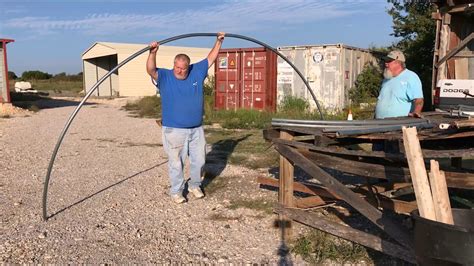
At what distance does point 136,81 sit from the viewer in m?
34.6

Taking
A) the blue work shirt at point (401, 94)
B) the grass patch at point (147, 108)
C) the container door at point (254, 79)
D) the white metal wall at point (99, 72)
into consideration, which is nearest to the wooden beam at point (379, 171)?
the blue work shirt at point (401, 94)

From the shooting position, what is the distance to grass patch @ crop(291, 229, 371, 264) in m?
4.50

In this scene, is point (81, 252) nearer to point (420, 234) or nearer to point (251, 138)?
point (420, 234)

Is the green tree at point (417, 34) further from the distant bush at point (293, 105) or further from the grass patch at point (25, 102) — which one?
the grass patch at point (25, 102)

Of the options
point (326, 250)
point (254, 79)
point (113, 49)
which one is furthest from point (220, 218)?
point (113, 49)

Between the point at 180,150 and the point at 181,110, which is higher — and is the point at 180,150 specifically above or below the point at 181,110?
below

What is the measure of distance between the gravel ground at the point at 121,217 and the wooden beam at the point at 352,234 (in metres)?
0.36

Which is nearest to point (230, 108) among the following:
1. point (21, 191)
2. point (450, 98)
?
point (450, 98)

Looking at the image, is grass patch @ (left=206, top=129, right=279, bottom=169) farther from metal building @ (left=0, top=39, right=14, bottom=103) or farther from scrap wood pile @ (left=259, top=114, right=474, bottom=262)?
metal building @ (left=0, top=39, right=14, bottom=103)

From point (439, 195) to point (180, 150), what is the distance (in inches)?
153

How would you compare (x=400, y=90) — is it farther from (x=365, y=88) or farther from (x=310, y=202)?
(x=365, y=88)

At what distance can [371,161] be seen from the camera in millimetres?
5133

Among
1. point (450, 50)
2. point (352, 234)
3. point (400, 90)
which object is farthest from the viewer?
point (450, 50)

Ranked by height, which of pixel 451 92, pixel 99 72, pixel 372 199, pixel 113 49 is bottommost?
pixel 372 199
